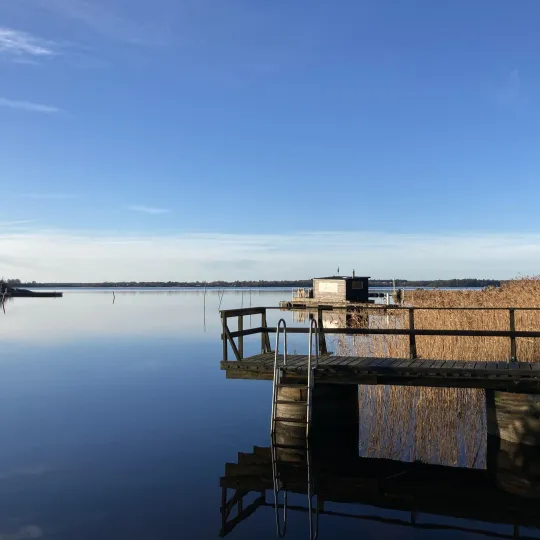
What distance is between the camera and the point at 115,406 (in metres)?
21.1

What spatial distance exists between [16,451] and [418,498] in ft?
33.3

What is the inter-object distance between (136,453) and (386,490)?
6423mm

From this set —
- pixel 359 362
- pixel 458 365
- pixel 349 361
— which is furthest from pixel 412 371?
pixel 349 361

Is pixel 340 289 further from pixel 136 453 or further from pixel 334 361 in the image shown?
pixel 136 453

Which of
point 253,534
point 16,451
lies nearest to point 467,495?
point 253,534

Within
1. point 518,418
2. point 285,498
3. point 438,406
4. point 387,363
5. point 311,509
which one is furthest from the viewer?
point 438,406

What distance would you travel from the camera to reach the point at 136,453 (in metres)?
15.1

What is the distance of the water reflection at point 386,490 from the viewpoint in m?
10.7

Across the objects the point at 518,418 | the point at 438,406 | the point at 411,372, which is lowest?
the point at 438,406

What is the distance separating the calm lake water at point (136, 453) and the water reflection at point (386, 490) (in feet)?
0.37

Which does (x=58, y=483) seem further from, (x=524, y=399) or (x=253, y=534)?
(x=524, y=399)

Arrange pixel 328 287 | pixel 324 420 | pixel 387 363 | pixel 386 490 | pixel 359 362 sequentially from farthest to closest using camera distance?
1. pixel 328 287
2. pixel 324 420
3. pixel 359 362
4. pixel 387 363
5. pixel 386 490

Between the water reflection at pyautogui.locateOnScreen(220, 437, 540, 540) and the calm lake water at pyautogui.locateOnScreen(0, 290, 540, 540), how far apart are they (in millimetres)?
113

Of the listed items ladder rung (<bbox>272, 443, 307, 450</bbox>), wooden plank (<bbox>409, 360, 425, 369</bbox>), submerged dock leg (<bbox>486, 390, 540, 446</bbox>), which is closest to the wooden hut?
wooden plank (<bbox>409, 360, 425, 369</bbox>)
